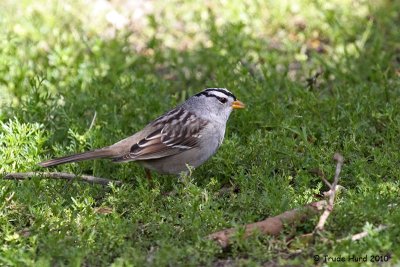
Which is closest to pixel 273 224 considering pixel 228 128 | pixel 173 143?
pixel 173 143

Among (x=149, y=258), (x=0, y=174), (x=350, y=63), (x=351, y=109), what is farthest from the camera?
(x=350, y=63)

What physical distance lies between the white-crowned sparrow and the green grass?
0.55 feet

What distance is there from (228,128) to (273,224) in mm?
2491

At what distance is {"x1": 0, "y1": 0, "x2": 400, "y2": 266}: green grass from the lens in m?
5.66

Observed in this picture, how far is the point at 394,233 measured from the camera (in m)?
5.45

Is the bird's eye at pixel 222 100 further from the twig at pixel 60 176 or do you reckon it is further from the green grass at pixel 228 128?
the twig at pixel 60 176

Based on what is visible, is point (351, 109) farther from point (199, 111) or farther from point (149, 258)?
point (149, 258)

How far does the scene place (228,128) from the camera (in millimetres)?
8141

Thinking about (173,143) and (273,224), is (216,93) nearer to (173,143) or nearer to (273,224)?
(173,143)

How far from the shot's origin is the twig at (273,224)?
5609mm

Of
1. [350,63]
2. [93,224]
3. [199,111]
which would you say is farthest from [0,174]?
[350,63]

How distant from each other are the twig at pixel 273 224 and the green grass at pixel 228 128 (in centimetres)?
7

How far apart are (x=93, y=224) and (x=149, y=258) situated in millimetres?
747

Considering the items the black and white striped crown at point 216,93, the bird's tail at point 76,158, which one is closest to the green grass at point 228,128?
the bird's tail at point 76,158
